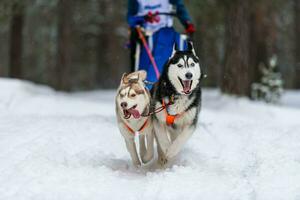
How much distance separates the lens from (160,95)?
14.6ft

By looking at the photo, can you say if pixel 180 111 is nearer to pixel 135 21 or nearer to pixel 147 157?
pixel 147 157

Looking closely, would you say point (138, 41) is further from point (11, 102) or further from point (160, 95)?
point (11, 102)

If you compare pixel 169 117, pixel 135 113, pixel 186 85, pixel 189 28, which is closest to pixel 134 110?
pixel 135 113

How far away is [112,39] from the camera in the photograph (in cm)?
2206

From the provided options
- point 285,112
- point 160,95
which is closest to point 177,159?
point 160,95

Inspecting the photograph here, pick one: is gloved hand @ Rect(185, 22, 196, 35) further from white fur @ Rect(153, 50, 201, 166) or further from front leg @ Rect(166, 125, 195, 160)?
front leg @ Rect(166, 125, 195, 160)

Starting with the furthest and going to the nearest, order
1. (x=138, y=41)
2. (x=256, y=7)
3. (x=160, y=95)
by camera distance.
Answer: (x=256, y=7), (x=138, y=41), (x=160, y=95)

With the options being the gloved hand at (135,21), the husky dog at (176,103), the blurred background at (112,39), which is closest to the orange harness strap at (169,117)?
the husky dog at (176,103)

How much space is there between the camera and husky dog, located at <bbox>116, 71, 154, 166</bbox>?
401 cm

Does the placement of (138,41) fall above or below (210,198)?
above

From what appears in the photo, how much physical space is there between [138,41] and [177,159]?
200cm

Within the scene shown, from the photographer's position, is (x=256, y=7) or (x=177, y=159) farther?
(x=256, y=7)

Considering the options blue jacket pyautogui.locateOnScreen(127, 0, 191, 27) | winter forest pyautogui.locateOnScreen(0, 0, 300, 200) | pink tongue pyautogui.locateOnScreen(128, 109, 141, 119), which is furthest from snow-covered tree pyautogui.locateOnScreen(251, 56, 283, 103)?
pink tongue pyautogui.locateOnScreen(128, 109, 141, 119)

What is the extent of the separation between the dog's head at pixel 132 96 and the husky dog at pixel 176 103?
218mm
